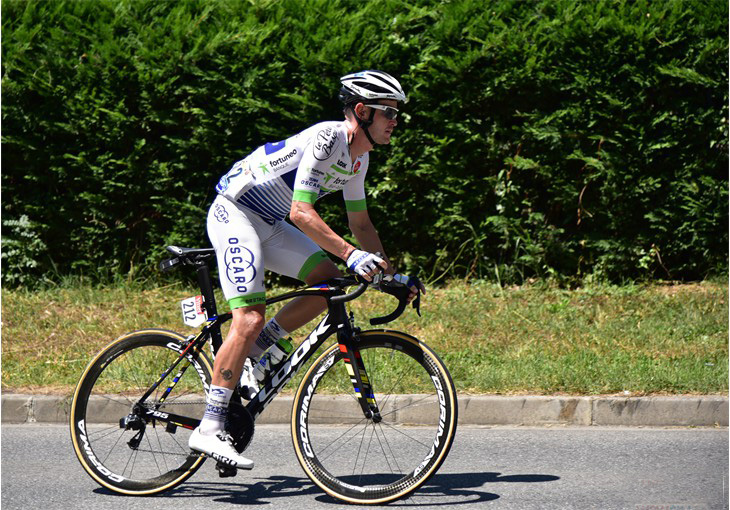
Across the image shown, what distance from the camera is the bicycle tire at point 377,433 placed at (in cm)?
466

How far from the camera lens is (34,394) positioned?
6875mm

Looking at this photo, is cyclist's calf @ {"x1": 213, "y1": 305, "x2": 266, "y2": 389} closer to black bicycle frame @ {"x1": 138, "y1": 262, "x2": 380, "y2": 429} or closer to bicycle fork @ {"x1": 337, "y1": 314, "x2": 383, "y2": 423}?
black bicycle frame @ {"x1": 138, "y1": 262, "x2": 380, "y2": 429}

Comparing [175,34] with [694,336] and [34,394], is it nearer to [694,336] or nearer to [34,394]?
[34,394]

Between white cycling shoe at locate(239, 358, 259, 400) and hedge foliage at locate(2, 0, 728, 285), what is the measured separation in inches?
191

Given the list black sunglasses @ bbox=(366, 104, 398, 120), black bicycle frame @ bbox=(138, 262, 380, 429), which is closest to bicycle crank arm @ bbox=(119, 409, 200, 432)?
black bicycle frame @ bbox=(138, 262, 380, 429)

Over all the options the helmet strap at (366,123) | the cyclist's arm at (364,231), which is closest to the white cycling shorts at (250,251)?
the cyclist's arm at (364,231)

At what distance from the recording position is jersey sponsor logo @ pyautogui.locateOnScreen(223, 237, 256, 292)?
4.72 meters

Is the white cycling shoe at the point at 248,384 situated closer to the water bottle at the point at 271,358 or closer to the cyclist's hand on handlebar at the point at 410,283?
the water bottle at the point at 271,358

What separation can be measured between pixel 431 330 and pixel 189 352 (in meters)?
3.62

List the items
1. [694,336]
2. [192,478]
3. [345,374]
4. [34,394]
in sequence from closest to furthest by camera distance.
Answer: [345,374] → [192,478] → [34,394] → [694,336]

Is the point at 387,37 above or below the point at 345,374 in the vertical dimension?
above

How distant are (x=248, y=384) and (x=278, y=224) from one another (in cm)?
83

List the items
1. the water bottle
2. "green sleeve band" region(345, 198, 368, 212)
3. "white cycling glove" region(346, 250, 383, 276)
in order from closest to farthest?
"white cycling glove" region(346, 250, 383, 276) < the water bottle < "green sleeve band" region(345, 198, 368, 212)

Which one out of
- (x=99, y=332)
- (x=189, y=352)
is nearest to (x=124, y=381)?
(x=189, y=352)
